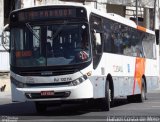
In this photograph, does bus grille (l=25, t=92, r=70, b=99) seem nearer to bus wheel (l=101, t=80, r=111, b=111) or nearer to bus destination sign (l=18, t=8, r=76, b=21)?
bus wheel (l=101, t=80, r=111, b=111)

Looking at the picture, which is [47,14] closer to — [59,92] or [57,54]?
[57,54]

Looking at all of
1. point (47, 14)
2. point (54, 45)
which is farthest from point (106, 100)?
point (47, 14)

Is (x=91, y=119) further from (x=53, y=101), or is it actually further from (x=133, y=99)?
(x=133, y=99)

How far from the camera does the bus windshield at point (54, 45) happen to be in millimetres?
→ 17359

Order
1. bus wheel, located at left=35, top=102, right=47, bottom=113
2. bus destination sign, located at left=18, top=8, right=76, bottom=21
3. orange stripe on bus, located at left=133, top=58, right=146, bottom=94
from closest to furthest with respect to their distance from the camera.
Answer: bus destination sign, located at left=18, top=8, right=76, bottom=21
bus wheel, located at left=35, top=102, right=47, bottom=113
orange stripe on bus, located at left=133, top=58, right=146, bottom=94

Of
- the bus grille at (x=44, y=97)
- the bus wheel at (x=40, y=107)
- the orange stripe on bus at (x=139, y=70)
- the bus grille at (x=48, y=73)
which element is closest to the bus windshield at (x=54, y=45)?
the bus grille at (x=48, y=73)

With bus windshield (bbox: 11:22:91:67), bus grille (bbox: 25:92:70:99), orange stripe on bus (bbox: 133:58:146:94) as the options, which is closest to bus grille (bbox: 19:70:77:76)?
bus windshield (bbox: 11:22:91:67)

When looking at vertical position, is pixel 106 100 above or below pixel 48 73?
below

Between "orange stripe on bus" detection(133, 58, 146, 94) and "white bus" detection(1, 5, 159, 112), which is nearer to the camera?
"white bus" detection(1, 5, 159, 112)

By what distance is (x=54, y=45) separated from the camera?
17.5 metres

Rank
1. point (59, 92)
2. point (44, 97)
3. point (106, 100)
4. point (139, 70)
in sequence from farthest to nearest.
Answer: point (139, 70), point (106, 100), point (44, 97), point (59, 92)

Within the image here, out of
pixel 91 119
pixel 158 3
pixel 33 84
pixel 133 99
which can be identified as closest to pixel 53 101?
pixel 33 84

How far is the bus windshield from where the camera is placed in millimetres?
17359

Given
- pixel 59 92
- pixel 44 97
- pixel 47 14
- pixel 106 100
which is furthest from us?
pixel 106 100
